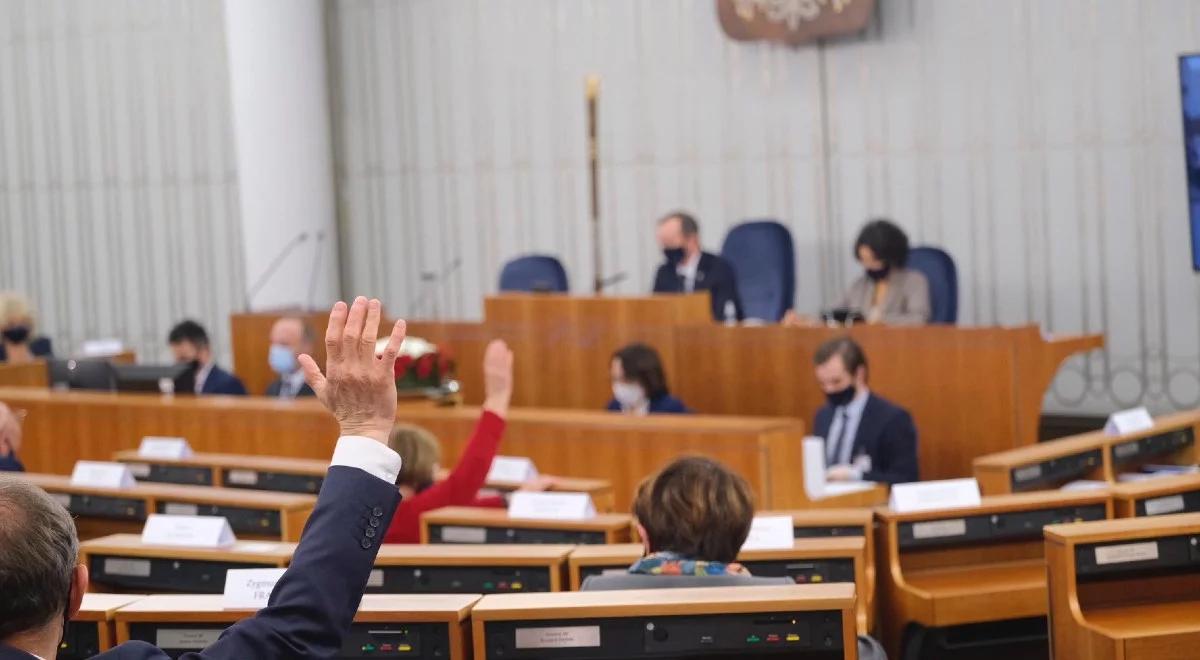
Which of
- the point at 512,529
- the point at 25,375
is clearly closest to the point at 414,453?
the point at 512,529

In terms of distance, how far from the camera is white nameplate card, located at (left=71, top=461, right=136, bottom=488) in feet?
17.3

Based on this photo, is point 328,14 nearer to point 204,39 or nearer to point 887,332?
point 204,39

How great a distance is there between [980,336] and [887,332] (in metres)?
0.44

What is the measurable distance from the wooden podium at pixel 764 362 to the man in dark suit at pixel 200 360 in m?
1.00

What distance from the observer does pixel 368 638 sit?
2.92 m

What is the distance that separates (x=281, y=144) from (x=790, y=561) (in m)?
7.85

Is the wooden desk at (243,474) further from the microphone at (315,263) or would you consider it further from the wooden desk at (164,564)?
the microphone at (315,263)

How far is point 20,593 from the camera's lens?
1726mm

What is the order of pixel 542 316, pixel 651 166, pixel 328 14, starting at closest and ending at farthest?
pixel 542 316 → pixel 651 166 → pixel 328 14

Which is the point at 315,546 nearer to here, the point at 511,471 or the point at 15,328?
the point at 511,471

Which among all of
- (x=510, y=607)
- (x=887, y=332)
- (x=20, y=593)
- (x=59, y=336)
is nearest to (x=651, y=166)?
(x=887, y=332)

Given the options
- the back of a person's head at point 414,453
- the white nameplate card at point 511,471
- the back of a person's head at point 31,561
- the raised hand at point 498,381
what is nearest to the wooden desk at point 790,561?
the raised hand at point 498,381

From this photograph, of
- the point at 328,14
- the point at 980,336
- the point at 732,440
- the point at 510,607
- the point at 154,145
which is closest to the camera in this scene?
the point at 510,607

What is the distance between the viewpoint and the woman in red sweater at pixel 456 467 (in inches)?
180
